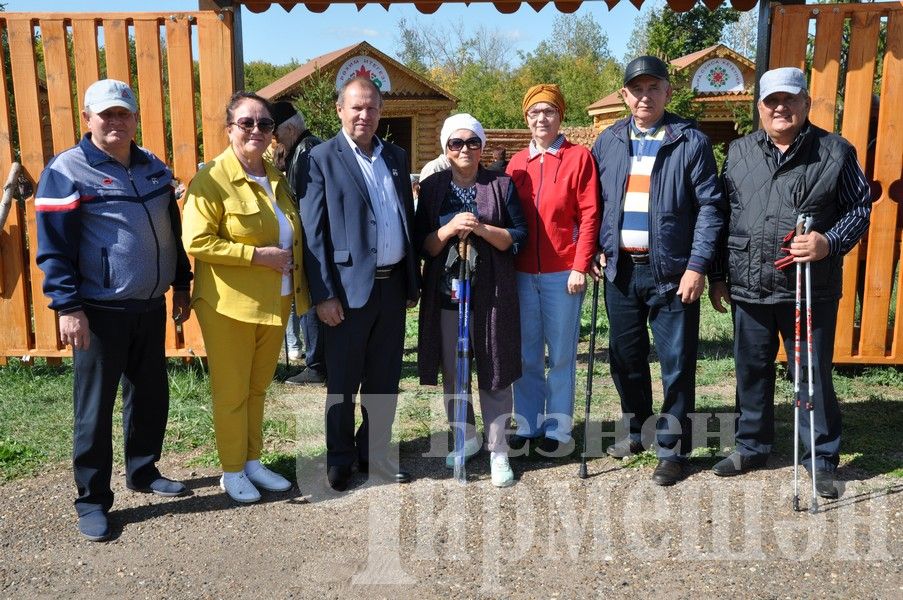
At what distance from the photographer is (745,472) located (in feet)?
14.4

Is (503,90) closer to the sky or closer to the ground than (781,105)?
closer to the sky

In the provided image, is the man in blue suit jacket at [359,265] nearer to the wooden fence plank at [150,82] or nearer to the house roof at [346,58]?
the wooden fence plank at [150,82]

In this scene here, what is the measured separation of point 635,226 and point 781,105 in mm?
921

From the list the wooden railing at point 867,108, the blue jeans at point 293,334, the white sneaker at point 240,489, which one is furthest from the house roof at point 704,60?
the white sneaker at point 240,489

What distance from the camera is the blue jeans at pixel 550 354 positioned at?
4523mm

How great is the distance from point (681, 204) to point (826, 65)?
2068mm

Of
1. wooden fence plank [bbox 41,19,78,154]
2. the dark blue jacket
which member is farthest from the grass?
wooden fence plank [bbox 41,19,78,154]

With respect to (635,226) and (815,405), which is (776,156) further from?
(815,405)

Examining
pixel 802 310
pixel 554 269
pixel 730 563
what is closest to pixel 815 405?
pixel 802 310

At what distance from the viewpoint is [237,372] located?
3.96m

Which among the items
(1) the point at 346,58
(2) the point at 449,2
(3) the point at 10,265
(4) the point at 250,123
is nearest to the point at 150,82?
(3) the point at 10,265

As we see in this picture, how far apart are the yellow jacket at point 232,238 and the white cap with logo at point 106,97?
459 mm

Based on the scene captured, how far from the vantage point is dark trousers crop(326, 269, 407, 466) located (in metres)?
4.12

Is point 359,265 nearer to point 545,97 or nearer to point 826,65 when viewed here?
point 545,97
